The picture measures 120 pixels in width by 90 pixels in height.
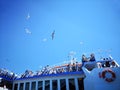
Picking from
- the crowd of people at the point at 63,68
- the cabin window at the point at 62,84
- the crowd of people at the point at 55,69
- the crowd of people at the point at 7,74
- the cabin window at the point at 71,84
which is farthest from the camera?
the crowd of people at the point at 7,74

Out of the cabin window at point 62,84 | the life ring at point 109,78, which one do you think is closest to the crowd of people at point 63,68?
the cabin window at point 62,84

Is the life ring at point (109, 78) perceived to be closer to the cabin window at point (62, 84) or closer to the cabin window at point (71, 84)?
the cabin window at point (71, 84)

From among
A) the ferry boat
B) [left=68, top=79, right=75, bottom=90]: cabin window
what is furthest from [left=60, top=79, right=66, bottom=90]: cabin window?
[left=68, top=79, right=75, bottom=90]: cabin window

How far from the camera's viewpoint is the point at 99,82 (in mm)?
16375

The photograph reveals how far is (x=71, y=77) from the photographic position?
19.4 metres

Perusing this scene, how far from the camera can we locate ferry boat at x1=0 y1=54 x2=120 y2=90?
16234mm

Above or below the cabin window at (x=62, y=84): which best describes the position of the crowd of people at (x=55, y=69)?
above

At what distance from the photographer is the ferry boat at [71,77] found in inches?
639

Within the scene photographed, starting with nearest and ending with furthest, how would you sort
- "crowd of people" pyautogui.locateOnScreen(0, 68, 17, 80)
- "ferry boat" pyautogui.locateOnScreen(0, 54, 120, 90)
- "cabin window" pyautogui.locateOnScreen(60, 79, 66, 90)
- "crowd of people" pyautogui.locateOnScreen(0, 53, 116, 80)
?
"ferry boat" pyautogui.locateOnScreen(0, 54, 120, 90), "crowd of people" pyautogui.locateOnScreen(0, 53, 116, 80), "cabin window" pyautogui.locateOnScreen(60, 79, 66, 90), "crowd of people" pyautogui.locateOnScreen(0, 68, 17, 80)

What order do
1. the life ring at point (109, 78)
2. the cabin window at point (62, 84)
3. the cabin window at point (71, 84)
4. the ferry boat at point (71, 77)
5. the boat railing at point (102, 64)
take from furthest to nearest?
the cabin window at point (62, 84) < the cabin window at point (71, 84) < the boat railing at point (102, 64) < the ferry boat at point (71, 77) < the life ring at point (109, 78)

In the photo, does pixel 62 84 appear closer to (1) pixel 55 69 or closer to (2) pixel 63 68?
(2) pixel 63 68

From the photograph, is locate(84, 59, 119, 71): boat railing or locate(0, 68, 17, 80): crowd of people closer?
locate(84, 59, 119, 71): boat railing

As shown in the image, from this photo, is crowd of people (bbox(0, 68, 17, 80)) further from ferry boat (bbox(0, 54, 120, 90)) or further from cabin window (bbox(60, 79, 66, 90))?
cabin window (bbox(60, 79, 66, 90))

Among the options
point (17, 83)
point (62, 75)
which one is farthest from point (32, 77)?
point (62, 75)
